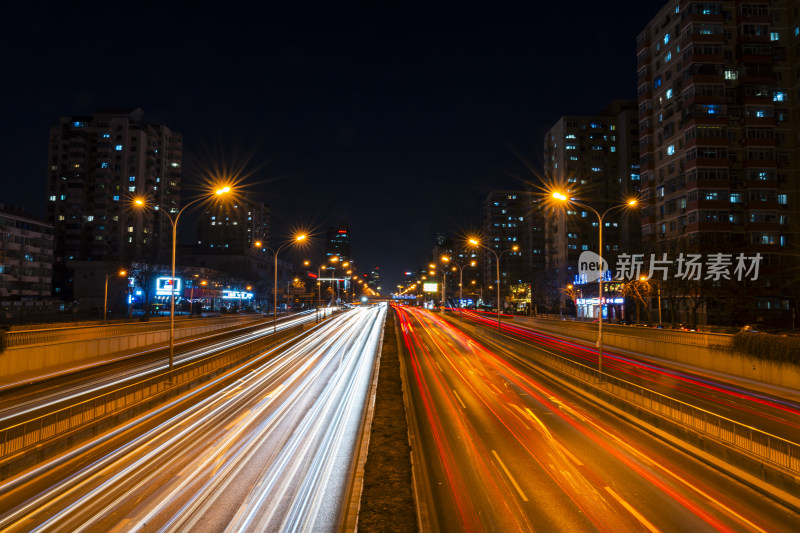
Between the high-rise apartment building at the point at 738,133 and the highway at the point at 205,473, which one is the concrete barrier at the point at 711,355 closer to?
the highway at the point at 205,473

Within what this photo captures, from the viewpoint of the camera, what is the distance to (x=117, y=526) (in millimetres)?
9766

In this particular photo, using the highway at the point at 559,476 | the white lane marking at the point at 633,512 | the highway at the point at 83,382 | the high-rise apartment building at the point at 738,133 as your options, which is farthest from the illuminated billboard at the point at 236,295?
the white lane marking at the point at 633,512

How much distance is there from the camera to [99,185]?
126 metres

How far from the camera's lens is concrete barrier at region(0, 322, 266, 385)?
28.5 metres

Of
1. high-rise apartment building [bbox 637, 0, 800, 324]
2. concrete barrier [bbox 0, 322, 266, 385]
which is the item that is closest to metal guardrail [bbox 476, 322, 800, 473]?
concrete barrier [bbox 0, 322, 266, 385]

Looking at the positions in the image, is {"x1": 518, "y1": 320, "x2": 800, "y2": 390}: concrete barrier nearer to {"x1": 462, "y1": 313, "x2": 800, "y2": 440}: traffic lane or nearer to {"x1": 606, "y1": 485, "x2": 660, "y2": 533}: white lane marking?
{"x1": 462, "y1": 313, "x2": 800, "y2": 440}: traffic lane

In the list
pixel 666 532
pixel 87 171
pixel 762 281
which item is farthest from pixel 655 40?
pixel 87 171

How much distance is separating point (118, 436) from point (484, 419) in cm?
1323

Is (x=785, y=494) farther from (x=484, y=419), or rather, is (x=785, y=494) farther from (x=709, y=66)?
(x=709, y=66)

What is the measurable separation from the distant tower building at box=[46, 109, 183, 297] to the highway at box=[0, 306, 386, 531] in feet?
384

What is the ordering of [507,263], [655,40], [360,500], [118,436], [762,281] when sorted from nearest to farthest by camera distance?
1. [360,500]
2. [118,436]
3. [762,281]
4. [655,40]
5. [507,263]

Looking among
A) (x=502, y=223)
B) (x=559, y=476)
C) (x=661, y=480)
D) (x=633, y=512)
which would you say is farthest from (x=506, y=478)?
(x=502, y=223)

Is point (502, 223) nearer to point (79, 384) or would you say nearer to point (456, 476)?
point (79, 384)

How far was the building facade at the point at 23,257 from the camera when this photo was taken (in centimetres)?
7544
